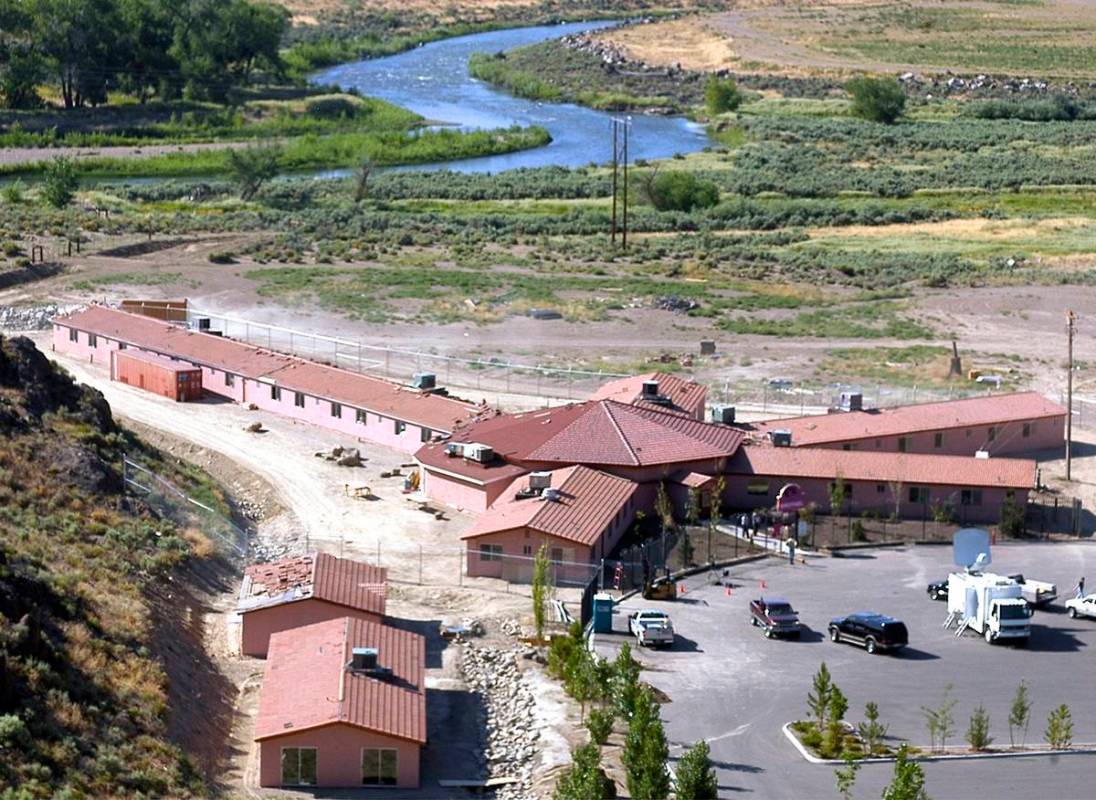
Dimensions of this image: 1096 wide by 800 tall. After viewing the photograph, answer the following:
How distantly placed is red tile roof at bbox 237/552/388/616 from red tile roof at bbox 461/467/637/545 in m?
3.58

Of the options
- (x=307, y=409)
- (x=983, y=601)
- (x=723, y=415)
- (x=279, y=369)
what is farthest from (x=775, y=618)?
(x=279, y=369)

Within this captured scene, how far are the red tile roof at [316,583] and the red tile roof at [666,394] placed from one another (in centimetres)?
1355

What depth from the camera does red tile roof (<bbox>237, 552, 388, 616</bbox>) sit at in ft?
132

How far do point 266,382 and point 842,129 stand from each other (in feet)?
251

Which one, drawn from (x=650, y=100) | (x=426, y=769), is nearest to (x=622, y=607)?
(x=426, y=769)

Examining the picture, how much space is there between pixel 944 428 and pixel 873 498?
5035mm

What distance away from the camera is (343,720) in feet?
109

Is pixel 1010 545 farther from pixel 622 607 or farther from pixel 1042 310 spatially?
pixel 1042 310

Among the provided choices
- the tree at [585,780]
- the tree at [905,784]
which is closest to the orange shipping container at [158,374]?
the tree at [585,780]

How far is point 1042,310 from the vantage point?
7550cm

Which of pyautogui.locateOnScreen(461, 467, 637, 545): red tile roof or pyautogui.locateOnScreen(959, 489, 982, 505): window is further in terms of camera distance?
pyautogui.locateOnScreen(959, 489, 982, 505): window

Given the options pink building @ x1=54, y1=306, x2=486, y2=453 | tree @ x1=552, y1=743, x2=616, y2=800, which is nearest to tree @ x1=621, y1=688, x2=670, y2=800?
tree @ x1=552, y1=743, x2=616, y2=800

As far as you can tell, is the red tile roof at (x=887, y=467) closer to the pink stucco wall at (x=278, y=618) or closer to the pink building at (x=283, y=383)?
the pink building at (x=283, y=383)

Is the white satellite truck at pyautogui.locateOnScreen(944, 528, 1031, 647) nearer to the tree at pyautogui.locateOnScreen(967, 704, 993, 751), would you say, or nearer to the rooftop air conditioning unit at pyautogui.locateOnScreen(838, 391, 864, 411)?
the tree at pyautogui.locateOnScreen(967, 704, 993, 751)
